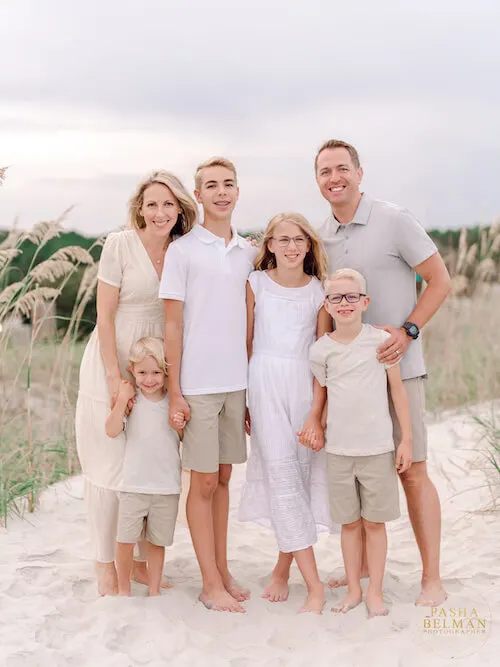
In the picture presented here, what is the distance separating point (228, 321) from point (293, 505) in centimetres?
90

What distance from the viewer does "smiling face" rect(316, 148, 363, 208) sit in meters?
3.76

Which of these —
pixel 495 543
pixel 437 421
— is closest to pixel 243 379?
pixel 495 543

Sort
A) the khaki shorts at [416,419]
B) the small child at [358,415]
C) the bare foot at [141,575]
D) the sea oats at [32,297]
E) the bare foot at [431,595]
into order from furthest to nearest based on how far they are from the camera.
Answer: the sea oats at [32,297], the bare foot at [141,575], the bare foot at [431,595], the khaki shorts at [416,419], the small child at [358,415]

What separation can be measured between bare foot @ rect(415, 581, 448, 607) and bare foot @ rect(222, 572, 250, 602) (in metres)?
0.83

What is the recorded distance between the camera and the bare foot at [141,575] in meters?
4.13

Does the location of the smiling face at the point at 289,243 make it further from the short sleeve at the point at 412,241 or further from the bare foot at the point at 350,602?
the bare foot at the point at 350,602

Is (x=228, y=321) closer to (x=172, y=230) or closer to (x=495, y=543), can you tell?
(x=172, y=230)

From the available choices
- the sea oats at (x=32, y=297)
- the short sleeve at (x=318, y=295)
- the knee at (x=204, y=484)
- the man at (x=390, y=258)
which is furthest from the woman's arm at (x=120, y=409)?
the sea oats at (x=32, y=297)

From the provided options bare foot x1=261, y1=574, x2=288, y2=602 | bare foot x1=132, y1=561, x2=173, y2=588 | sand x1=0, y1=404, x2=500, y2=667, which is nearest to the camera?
sand x1=0, y1=404, x2=500, y2=667

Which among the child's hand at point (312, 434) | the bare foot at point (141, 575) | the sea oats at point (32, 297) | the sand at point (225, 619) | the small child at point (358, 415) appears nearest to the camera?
the sand at point (225, 619)

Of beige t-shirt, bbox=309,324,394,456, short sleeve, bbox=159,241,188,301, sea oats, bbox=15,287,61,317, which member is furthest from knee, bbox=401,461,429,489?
sea oats, bbox=15,287,61,317

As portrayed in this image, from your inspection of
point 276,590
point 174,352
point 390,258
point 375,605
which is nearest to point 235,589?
point 276,590

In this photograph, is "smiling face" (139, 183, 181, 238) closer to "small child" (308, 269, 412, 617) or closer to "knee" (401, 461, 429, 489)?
"small child" (308, 269, 412, 617)

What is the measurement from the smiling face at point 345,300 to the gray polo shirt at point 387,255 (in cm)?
21
